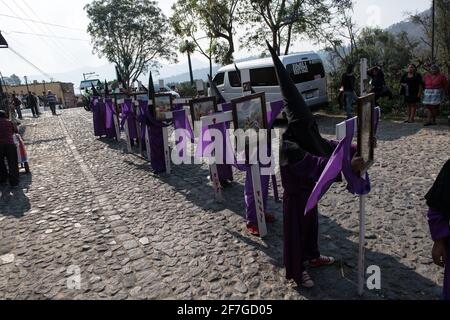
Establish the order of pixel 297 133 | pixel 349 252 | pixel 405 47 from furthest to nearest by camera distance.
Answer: pixel 405 47
pixel 349 252
pixel 297 133

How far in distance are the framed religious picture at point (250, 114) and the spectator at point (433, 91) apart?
7887 mm

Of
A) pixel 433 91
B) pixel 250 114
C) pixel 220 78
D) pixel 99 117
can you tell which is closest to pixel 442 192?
pixel 250 114

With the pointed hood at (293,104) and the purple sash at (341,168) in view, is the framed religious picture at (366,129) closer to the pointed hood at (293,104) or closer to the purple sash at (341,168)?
the purple sash at (341,168)

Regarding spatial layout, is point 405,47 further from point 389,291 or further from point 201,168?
point 389,291

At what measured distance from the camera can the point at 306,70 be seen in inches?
514

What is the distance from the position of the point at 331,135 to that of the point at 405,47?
112 feet

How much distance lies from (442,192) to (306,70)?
1129 cm

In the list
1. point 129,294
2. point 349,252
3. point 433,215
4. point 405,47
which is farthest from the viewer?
point 405,47

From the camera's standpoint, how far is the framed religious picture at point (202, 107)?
20.8 ft

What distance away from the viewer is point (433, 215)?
2.46m

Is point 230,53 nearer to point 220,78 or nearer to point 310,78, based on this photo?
point 220,78

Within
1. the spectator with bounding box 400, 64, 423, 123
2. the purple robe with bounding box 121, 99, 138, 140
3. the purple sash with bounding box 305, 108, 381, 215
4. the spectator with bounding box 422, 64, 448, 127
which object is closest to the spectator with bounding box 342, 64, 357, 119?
the spectator with bounding box 400, 64, 423, 123

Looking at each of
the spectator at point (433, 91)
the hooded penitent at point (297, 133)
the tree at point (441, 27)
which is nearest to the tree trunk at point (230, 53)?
the tree at point (441, 27)

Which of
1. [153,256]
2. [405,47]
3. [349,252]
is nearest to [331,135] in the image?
[349,252]
